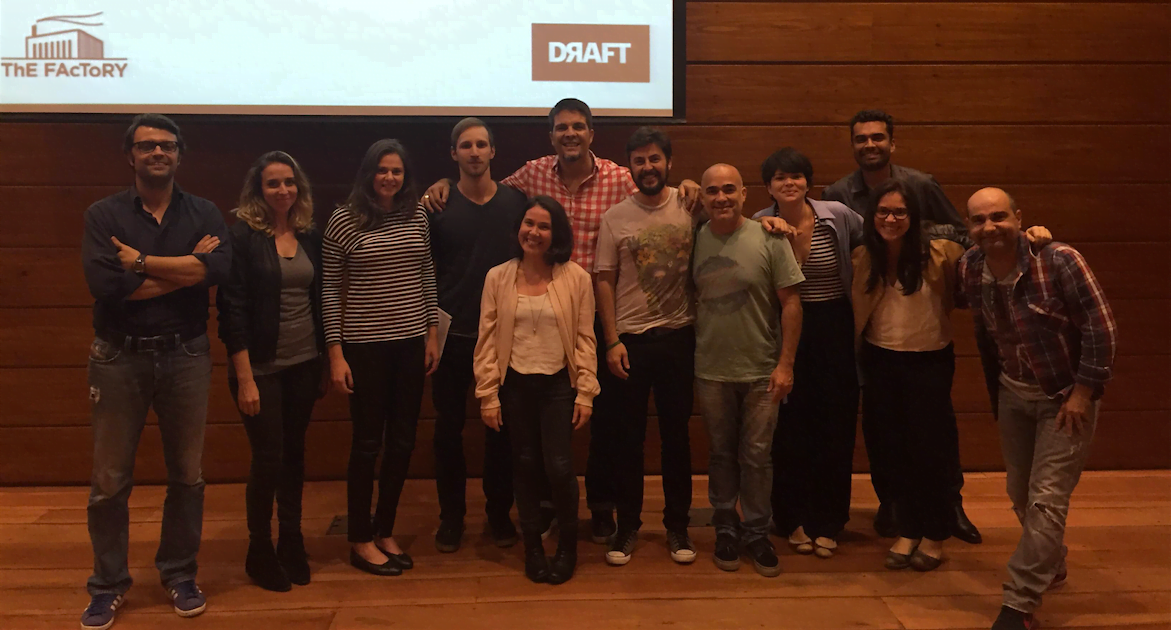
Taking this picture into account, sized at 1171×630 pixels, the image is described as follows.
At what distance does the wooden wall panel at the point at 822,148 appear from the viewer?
317 cm

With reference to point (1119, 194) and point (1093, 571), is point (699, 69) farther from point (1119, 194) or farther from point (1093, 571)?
point (1093, 571)

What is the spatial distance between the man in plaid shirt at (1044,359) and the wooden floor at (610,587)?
26cm

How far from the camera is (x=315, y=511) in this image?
2951 mm

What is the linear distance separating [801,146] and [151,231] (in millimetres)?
2645

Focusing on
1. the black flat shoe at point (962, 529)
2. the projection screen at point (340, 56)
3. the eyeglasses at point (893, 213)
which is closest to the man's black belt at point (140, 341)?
the projection screen at point (340, 56)

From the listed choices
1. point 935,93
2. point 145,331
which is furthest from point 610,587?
point 935,93

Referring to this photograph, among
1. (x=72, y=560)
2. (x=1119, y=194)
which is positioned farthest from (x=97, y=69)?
(x=1119, y=194)

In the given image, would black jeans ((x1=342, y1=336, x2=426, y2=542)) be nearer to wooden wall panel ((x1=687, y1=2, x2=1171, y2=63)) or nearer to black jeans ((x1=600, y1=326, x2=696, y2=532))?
black jeans ((x1=600, y1=326, x2=696, y2=532))

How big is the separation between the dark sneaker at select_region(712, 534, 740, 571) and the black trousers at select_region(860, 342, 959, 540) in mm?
582

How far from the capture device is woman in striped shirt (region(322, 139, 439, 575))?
228 cm

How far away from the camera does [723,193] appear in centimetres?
227

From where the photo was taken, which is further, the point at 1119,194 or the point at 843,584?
the point at 1119,194

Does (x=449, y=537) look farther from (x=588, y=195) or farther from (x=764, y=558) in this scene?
(x=588, y=195)

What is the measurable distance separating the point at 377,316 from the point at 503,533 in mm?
929
